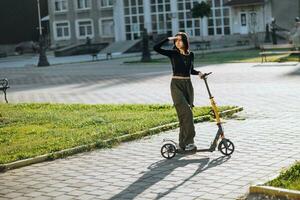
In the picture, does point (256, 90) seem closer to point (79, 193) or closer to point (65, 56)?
point (79, 193)

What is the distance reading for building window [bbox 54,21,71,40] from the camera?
71.4 meters

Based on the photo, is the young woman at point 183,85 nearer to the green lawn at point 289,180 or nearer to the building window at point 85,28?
the green lawn at point 289,180

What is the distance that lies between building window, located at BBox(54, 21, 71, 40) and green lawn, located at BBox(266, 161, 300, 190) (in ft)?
214

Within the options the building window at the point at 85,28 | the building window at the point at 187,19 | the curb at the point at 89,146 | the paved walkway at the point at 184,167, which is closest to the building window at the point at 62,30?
the building window at the point at 85,28

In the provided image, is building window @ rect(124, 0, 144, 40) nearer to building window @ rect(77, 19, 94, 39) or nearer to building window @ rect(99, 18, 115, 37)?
building window @ rect(99, 18, 115, 37)

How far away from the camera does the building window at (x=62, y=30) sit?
234 feet

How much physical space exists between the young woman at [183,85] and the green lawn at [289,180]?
7.21 feet

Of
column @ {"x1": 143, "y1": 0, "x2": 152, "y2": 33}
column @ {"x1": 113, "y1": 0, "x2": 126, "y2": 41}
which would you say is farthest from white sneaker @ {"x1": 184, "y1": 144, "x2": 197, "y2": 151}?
column @ {"x1": 113, "y1": 0, "x2": 126, "y2": 41}

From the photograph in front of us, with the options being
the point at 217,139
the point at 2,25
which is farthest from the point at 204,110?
the point at 2,25

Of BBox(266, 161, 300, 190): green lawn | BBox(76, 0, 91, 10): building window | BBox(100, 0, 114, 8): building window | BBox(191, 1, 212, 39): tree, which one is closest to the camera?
BBox(266, 161, 300, 190): green lawn

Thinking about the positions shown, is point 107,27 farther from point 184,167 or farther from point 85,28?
point 184,167

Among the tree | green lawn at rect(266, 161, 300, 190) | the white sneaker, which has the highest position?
the tree

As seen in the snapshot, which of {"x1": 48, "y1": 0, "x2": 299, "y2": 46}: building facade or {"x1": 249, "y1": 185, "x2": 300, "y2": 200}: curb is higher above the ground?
{"x1": 48, "y1": 0, "x2": 299, "y2": 46}: building facade

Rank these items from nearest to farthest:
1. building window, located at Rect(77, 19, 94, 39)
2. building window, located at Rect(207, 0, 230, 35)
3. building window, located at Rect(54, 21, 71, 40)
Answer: building window, located at Rect(207, 0, 230, 35) → building window, located at Rect(77, 19, 94, 39) → building window, located at Rect(54, 21, 71, 40)
